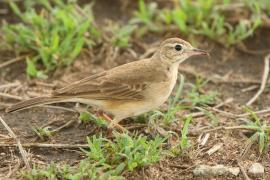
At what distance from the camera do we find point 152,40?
8711mm

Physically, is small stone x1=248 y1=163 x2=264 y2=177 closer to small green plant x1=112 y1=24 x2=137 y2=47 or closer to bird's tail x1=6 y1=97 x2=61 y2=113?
bird's tail x1=6 y1=97 x2=61 y2=113

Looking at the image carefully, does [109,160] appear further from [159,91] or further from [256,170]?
[256,170]

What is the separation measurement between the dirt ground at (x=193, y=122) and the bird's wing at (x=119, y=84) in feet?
1.33

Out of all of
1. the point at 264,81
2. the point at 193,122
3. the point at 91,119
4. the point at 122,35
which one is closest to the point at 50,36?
the point at 122,35

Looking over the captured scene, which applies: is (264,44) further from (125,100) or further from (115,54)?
(125,100)

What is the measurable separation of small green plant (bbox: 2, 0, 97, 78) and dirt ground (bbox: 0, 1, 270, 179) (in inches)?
6.2

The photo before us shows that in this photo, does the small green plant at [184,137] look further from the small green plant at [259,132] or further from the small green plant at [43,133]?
the small green plant at [43,133]

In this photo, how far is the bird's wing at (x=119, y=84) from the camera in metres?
6.42

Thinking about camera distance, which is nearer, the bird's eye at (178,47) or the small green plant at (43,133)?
the small green plant at (43,133)

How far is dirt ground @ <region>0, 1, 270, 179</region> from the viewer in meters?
5.88

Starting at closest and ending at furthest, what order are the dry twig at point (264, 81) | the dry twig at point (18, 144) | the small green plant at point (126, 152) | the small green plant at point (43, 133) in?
the small green plant at point (126, 152), the dry twig at point (18, 144), the small green plant at point (43, 133), the dry twig at point (264, 81)

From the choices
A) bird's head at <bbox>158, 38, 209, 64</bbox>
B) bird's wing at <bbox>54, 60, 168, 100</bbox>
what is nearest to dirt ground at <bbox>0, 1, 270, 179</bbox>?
bird's wing at <bbox>54, 60, 168, 100</bbox>

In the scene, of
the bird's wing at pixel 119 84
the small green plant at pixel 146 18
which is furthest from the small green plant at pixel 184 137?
the small green plant at pixel 146 18

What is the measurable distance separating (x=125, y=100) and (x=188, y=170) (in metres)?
1.12
